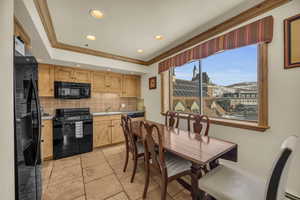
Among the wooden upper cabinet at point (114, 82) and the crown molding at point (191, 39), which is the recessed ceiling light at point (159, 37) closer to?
the crown molding at point (191, 39)

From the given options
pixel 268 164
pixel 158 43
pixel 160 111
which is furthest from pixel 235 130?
pixel 158 43

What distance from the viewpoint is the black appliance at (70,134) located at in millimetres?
2789

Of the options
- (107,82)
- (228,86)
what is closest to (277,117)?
(228,86)

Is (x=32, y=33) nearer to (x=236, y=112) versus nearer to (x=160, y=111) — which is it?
(x=160, y=111)

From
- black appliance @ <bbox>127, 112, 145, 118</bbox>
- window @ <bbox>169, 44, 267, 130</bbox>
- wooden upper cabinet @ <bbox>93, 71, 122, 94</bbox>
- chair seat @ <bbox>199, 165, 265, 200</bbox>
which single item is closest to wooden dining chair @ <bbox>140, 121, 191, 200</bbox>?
chair seat @ <bbox>199, 165, 265, 200</bbox>

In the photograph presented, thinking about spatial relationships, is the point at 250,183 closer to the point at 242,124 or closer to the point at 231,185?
the point at 231,185

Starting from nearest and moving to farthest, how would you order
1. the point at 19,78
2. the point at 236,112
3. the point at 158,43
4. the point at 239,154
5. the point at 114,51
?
the point at 19,78, the point at 239,154, the point at 236,112, the point at 158,43, the point at 114,51

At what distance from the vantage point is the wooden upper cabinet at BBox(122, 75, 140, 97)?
13.6ft

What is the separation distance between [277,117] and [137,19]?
233 centimetres

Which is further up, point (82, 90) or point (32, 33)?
point (32, 33)

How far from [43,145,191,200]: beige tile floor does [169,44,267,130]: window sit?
A: 1.52 metres

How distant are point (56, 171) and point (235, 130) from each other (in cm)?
322

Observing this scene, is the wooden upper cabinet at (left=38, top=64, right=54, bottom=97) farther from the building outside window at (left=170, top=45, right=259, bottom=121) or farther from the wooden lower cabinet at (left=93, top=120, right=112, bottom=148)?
the building outside window at (left=170, top=45, right=259, bottom=121)

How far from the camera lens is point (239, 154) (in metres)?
1.90
